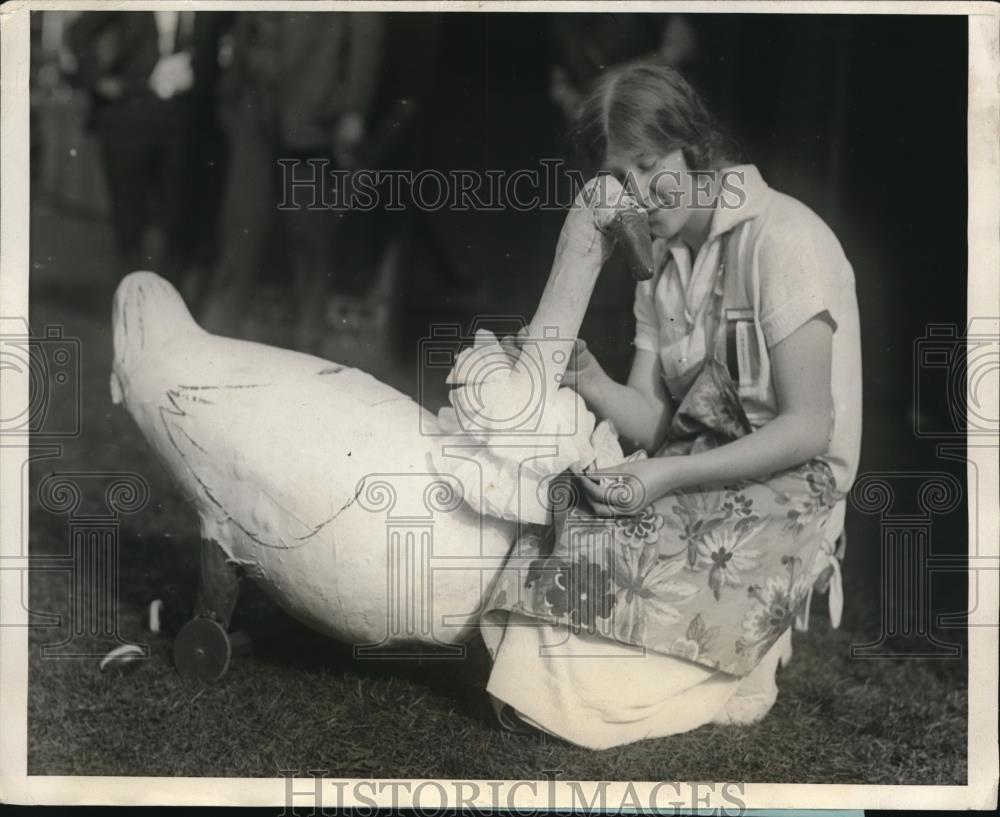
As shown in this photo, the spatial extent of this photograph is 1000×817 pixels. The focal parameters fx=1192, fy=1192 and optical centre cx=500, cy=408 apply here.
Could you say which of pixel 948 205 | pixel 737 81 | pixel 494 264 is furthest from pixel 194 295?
pixel 948 205

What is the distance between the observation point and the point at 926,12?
1.92 meters

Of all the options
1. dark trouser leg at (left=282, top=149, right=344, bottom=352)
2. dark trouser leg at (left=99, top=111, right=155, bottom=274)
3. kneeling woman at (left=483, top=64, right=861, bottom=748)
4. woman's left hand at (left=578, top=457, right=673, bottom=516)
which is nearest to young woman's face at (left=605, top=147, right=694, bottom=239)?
kneeling woman at (left=483, top=64, right=861, bottom=748)

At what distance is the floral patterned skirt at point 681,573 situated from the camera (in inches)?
69.6

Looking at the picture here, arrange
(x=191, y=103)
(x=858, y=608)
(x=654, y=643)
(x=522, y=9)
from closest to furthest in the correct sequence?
(x=654, y=643), (x=522, y=9), (x=191, y=103), (x=858, y=608)

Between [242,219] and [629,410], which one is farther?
[242,219]

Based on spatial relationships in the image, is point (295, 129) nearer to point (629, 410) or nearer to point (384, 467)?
point (384, 467)

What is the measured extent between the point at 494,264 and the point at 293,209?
36cm

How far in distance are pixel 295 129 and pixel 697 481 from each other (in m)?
0.91

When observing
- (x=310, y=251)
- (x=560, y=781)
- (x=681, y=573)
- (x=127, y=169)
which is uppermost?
(x=127, y=169)

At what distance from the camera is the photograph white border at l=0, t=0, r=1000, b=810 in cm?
187

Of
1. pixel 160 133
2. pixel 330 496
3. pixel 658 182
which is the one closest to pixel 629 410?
pixel 658 182

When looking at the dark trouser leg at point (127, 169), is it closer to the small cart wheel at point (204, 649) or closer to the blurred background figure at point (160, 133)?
the blurred background figure at point (160, 133)

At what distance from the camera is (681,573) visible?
1781 millimetres

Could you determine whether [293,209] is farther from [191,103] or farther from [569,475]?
[569,475]
